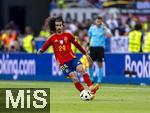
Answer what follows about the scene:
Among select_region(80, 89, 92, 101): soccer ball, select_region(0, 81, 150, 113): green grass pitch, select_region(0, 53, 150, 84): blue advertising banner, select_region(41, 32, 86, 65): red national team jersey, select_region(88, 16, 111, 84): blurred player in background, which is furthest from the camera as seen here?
select_region(0, 53, 150, 84): blue advertising banner

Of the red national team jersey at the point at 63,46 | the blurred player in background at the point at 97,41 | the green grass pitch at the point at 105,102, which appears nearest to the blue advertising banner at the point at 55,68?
the blurred player in background at the point at 97,41

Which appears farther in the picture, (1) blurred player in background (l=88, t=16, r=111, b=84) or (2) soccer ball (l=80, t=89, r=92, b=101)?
(1) blurred player in background (l=88, t=16, r=111, b=84)

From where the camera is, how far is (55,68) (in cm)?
3112

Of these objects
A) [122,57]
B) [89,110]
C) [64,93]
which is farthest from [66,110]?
[122,57]

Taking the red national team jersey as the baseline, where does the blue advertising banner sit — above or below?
below

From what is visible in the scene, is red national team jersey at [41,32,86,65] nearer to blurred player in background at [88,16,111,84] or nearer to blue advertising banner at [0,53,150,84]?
blurred player in background at [88,16,111,84]

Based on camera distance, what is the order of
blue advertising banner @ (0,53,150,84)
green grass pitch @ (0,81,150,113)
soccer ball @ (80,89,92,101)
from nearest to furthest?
green grass pitch @ (0,81,150,113) < soccer ball @ (80,89,92,101) < blue advertising banner @ (0,53,150,84)

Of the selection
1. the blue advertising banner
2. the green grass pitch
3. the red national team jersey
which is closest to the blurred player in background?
the blue advertising banner

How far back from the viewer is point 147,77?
28219mm

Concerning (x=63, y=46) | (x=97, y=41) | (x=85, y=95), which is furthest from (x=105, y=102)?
(x=97, y=41)

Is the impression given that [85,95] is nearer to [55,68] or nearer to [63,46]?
[63,46]

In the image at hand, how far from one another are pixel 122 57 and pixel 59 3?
12.6 m

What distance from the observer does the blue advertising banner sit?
28.5 m

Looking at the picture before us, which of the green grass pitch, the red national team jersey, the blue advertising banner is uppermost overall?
the red national team jersey
